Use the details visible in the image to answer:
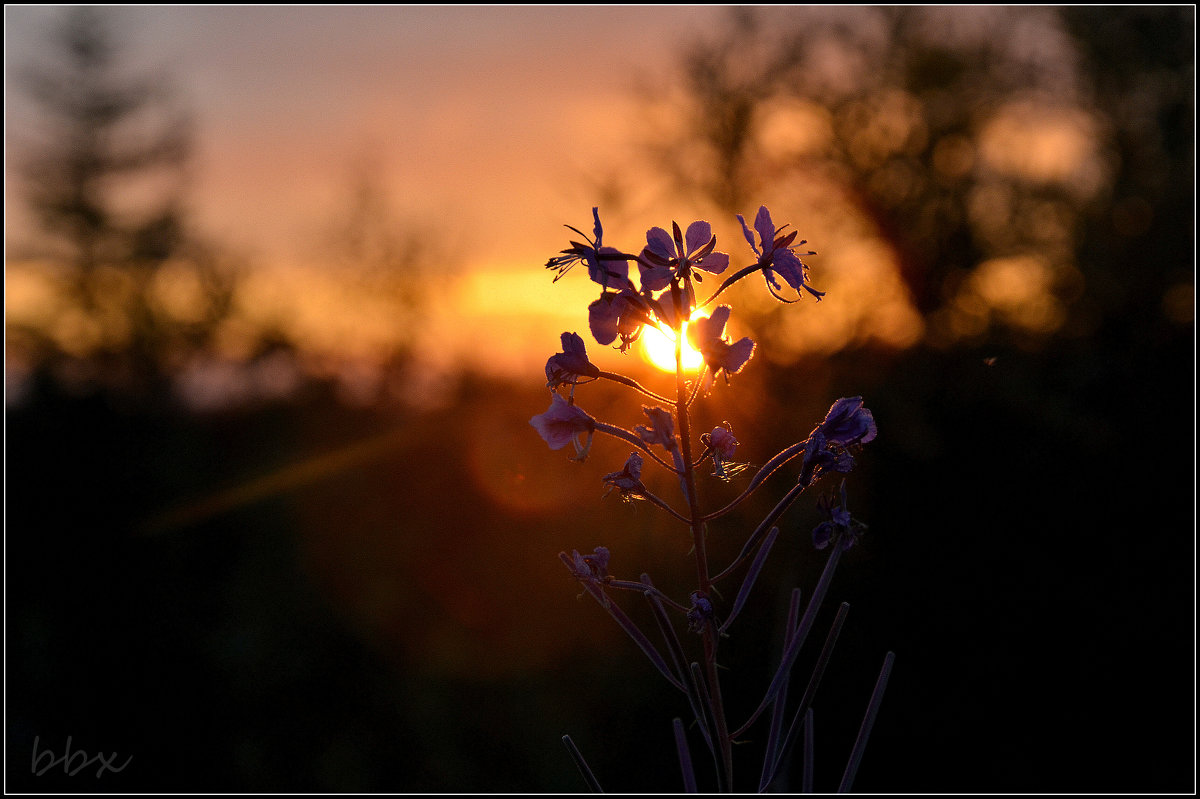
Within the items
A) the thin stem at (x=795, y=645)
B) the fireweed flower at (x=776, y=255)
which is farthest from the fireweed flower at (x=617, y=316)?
the thin stem at (x=795, y=645)

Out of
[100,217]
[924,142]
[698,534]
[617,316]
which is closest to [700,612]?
[698,534]

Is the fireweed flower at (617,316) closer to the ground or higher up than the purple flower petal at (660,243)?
closer to the ground

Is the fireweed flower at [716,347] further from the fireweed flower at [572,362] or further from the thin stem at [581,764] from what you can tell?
the thin stem at [581,764]

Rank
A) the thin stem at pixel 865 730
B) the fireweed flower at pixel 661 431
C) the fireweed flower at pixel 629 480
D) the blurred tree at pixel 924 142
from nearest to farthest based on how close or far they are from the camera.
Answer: the fireweed flower at pixel 661 431, the thin stem at pixel 865 730, the fireweed flower at pixel 629 480, the blurred tree at pixel 924 142

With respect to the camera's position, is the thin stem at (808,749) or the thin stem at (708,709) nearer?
the thin stem at (708,709)

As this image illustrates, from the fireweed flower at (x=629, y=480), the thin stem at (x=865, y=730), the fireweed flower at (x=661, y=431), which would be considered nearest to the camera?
the fireweed flower at (x=661, y=431)

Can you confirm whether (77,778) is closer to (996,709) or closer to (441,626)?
(441,626)

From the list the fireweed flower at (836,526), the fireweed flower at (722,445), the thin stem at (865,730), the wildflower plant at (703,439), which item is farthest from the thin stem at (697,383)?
the thin stem at (865,730)

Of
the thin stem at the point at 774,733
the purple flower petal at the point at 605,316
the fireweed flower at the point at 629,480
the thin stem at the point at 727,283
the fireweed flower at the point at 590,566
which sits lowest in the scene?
the thin stem at the point at 774,733
